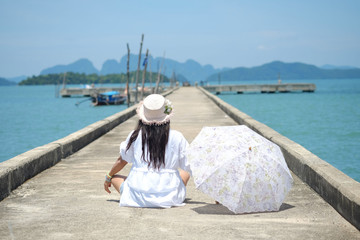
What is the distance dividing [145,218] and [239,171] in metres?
1.08

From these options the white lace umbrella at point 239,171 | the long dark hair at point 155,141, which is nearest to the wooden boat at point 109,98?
the long dark hair at point 155,141

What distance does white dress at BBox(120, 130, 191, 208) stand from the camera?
5.20m

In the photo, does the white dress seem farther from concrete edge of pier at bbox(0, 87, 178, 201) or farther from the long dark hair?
concrete edge of pier at bbox(0, 87, 178, 201)

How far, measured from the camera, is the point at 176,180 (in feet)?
17.3

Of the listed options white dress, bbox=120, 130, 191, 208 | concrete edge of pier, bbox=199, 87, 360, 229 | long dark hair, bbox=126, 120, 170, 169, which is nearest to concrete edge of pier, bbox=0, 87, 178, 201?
white dress, bbox=120, 130, 191, 208

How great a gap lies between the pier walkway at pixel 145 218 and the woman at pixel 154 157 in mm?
170

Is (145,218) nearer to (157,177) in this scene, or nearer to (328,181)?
(157,177)

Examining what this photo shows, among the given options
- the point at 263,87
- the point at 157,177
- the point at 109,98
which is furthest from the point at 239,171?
the point at 263,87

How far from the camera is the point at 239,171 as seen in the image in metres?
4.98

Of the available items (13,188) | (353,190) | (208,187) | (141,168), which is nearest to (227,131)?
(208,187)

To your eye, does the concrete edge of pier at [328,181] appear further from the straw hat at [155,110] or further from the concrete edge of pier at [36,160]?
the concrete edge of pier at [36,160]

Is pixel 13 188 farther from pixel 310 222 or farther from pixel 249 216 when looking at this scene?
pixel 310 222

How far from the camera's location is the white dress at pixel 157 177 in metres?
5.20

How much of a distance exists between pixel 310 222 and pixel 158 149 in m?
1.72
